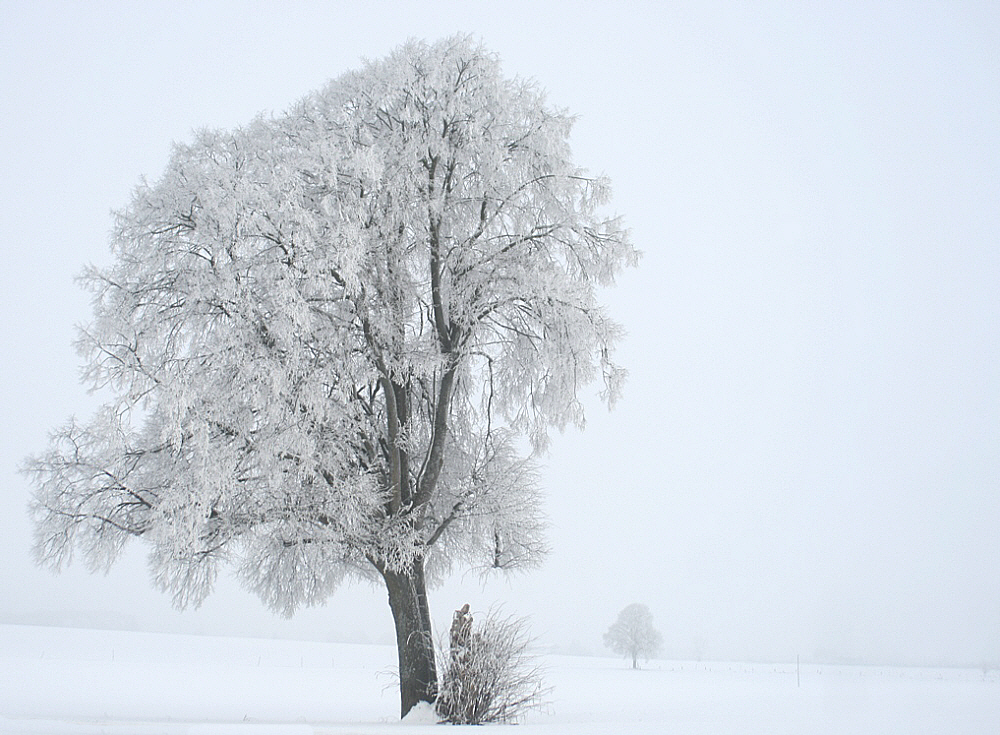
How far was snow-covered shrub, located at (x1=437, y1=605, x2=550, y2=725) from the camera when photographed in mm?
9117

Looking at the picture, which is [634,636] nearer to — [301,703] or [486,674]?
[301,703]

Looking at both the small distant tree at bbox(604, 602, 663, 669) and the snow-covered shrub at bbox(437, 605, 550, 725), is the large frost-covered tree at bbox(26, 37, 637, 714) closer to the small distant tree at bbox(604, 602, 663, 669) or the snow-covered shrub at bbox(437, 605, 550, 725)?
the snow-covered shrub at bbox(437, 605, 550, 725)

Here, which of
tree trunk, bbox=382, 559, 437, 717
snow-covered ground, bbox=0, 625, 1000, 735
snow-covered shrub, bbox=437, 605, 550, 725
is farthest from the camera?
tree trunk, bbox=382, 559, 437, 717

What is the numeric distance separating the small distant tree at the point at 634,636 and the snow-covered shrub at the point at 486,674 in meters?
48.4

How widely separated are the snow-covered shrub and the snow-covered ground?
59cm

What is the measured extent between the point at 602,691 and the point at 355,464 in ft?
43.1

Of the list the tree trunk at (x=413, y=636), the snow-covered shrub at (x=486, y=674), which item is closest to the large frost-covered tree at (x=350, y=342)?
the tree trunk at (x=413, y=636)

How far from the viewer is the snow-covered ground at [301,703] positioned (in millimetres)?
7766

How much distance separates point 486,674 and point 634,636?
50082 mm

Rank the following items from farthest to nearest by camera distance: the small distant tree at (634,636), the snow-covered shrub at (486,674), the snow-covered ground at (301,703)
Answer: the small distant tree at (634,636) → the snow-covered shrub at (486,674) → the snow-covered ground at (301,703)

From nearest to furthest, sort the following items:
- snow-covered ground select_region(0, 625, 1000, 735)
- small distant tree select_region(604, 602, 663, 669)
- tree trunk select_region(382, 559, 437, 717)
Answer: snow-covered ground select_region(0, 625, 1000, 735) → tree trunk select_region(382, 559, 437, 717) → small distant tree select_region(604, 602, 663, 669)

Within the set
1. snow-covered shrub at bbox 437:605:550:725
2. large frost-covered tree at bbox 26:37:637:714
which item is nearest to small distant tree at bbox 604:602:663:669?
large frost-covered tree at bbox 26:37:637:714

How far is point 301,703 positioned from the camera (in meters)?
14.7

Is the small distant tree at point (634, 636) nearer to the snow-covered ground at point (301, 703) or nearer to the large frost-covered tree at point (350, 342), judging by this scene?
the snow-covered ground at point (301, 703)
